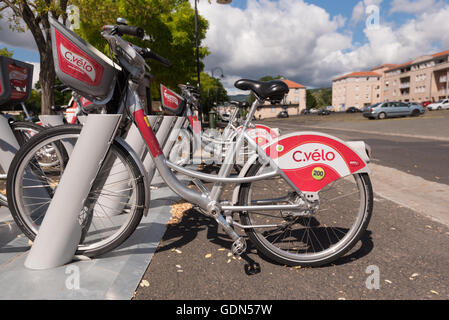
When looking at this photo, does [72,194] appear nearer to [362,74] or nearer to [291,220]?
[291,220]

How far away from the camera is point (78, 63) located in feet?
6.55

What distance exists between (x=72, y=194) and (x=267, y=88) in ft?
5.40

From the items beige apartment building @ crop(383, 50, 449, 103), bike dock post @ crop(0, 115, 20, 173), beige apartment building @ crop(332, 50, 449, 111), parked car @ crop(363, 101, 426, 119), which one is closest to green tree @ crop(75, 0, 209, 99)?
bike dock post @ crop(0, 115, 20, 173)

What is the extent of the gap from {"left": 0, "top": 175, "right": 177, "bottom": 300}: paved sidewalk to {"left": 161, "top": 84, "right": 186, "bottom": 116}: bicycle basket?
3.47 meters

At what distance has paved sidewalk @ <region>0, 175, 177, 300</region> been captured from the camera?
1.96 meters

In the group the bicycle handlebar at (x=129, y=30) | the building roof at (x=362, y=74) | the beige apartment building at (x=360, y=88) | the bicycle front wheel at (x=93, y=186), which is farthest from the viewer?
the building roof at (x=362, y=74)

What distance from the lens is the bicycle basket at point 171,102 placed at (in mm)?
5781

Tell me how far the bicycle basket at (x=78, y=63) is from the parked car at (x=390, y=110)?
3050cm

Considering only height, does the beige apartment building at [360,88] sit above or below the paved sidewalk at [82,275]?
above

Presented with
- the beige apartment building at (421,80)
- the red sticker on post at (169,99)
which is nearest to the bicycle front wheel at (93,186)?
the red sticker on post at (169,99)

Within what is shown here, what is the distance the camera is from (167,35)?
20219 mm

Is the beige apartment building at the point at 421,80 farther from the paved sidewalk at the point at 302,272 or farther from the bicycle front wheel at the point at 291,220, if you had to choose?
the bicycle front wheel at the point at 291,220

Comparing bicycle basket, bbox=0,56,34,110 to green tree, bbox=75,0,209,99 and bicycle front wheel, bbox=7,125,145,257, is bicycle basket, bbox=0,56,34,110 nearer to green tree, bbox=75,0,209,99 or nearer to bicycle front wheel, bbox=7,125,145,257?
bicycle front wheel, bbox=7,125,145,257
